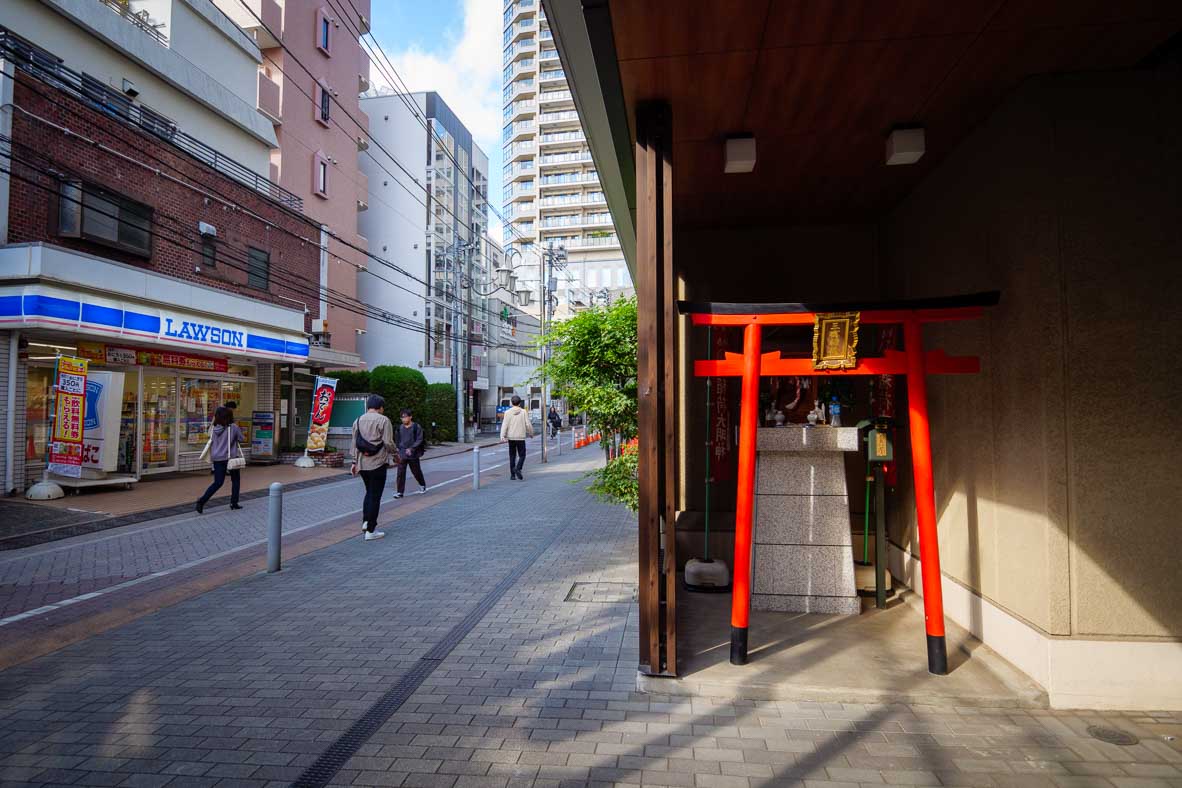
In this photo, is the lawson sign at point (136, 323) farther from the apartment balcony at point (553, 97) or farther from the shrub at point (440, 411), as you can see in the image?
the apartment balcony at point (553, 97)

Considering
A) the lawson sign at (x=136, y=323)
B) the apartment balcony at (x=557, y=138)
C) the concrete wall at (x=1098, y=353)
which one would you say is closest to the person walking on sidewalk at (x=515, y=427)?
the lawson sign at (x=136, y=323)

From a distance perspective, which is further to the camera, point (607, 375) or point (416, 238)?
point (416, 238)

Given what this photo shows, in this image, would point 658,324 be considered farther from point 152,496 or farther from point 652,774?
point 152,496

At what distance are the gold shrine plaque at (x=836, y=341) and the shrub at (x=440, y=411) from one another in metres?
25.5

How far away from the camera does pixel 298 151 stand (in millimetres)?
26469

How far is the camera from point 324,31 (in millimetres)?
27766

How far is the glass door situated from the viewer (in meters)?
15.5

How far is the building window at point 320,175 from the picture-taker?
27578 millimetres

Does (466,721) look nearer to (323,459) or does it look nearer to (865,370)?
(865,370)

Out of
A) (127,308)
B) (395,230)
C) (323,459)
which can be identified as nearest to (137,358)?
(127,308)

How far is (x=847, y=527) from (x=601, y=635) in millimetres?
2226

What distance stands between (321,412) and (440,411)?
10.8m

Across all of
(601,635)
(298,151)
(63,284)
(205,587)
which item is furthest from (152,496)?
(298,151)

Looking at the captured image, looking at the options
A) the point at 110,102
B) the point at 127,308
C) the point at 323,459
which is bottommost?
the point at 323,459
